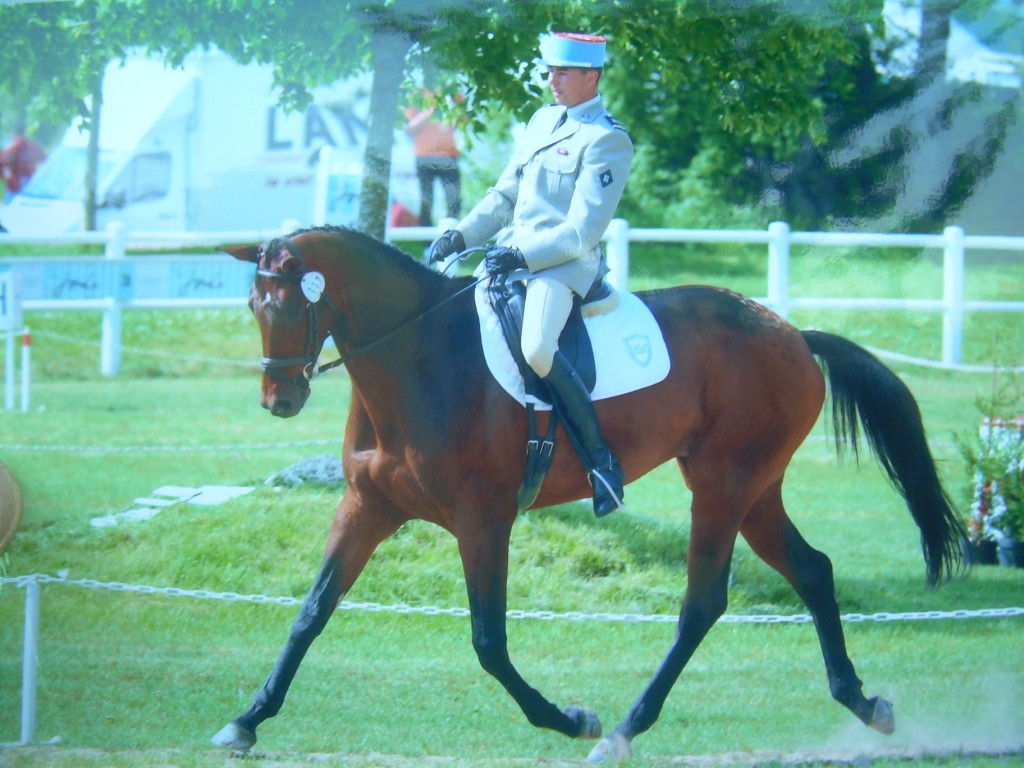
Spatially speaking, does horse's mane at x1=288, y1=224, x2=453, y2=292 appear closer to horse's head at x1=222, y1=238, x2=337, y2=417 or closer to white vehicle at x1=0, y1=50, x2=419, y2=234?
horse's head at x1=222, y1=238, x2=337, y2=417

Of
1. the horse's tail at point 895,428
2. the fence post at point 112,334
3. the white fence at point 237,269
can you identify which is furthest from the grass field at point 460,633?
the fence post at point 112,334

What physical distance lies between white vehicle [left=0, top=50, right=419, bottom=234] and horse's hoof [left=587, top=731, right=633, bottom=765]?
3.29 meters

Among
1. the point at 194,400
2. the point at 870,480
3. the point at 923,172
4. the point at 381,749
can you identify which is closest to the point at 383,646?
the point at 381,749

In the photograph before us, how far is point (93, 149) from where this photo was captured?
7.04 metres

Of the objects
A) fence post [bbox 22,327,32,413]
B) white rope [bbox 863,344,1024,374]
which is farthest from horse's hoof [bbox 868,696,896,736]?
fence post [bbox 22,327,32,413]

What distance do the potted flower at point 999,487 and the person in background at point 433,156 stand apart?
11.4 feet

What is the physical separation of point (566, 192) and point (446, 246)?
49 cm

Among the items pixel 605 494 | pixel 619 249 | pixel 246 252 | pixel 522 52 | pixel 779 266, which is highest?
pixel 522 52

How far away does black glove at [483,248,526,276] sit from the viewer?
15.3ft

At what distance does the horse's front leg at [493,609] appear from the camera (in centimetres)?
460

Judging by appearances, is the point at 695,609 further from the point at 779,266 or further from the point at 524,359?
the point at 779,266

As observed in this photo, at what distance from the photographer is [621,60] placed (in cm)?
749

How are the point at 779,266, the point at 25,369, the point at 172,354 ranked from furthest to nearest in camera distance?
the point at 172,354 → the point at 25,369 → the point at 779,266

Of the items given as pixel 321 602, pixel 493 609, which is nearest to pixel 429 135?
pixel 321 602
